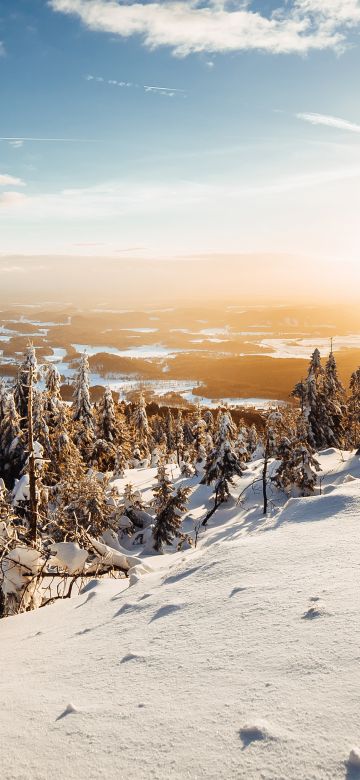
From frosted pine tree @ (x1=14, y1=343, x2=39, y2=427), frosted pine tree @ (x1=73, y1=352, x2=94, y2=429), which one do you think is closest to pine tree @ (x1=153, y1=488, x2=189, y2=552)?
frosted pine tree @ (x1=14, y1=343, x2=39, y2=427)

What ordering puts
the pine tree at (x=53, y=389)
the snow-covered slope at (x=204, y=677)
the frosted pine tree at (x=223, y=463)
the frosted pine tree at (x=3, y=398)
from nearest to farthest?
the snow-covered slope at (x=204, y=677), the frosted pine tree at (x=223, y=463), the pine tree at (x=53, y=389), the frosted pine tree at (x=3, y=398)

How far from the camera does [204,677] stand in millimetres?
3211

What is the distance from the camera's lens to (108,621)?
4.98 m

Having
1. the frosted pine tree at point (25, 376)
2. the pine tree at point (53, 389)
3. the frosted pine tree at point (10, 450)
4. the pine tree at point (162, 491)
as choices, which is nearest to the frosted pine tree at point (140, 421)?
the frosted pine tree at point (25, 376)

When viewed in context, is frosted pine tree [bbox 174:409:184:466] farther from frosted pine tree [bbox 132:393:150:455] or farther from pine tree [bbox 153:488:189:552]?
pine tree [bbox 153:488:189:552]

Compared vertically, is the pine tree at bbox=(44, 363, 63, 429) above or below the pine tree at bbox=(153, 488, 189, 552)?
above

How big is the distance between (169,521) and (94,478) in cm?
460

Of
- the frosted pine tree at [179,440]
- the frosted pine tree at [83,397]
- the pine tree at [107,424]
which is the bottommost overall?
the frosted pine tree at [179,440]

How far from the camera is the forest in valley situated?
812 cm

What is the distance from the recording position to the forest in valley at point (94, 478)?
320 inches

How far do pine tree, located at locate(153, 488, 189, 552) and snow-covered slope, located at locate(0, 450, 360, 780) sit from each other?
16489mm

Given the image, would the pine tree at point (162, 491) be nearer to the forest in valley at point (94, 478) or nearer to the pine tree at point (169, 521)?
the forest in valley at point (94, 478)

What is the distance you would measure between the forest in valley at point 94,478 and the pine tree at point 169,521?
5 centimetres

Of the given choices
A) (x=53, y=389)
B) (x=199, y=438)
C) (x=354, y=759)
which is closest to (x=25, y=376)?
(x=53, y=389)
